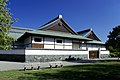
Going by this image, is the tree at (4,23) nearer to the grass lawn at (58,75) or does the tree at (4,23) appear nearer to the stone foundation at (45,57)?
the grass lawn at (58,75)

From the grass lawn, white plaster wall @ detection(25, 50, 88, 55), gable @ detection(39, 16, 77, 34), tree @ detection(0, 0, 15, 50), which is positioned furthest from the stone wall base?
tree @ detection(0, 0, 15, 50)

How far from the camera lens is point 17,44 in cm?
3362

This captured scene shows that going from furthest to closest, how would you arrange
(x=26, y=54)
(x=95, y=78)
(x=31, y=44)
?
(x=31, y=44) < (x=26, y=54) < (x=95, y=78)

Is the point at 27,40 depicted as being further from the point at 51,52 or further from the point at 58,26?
the point at 58,26

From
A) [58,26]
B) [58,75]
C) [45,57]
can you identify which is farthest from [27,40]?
[58,75]

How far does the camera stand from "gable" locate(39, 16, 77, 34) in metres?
36.6

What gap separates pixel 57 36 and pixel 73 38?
13.6 feet

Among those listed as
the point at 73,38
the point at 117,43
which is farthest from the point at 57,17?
the point at 117,43

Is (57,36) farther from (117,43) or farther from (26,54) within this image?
(117,43)

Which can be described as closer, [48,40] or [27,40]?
[27,40]

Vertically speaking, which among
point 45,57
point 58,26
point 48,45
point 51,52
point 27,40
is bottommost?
point 45,57

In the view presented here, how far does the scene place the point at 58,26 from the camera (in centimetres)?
3791

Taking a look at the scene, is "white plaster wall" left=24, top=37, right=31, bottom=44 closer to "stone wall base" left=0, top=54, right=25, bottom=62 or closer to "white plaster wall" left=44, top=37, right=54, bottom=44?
"white plaster wall" left=44, top=37, right=54, bottom=44

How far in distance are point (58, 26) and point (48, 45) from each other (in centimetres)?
687
